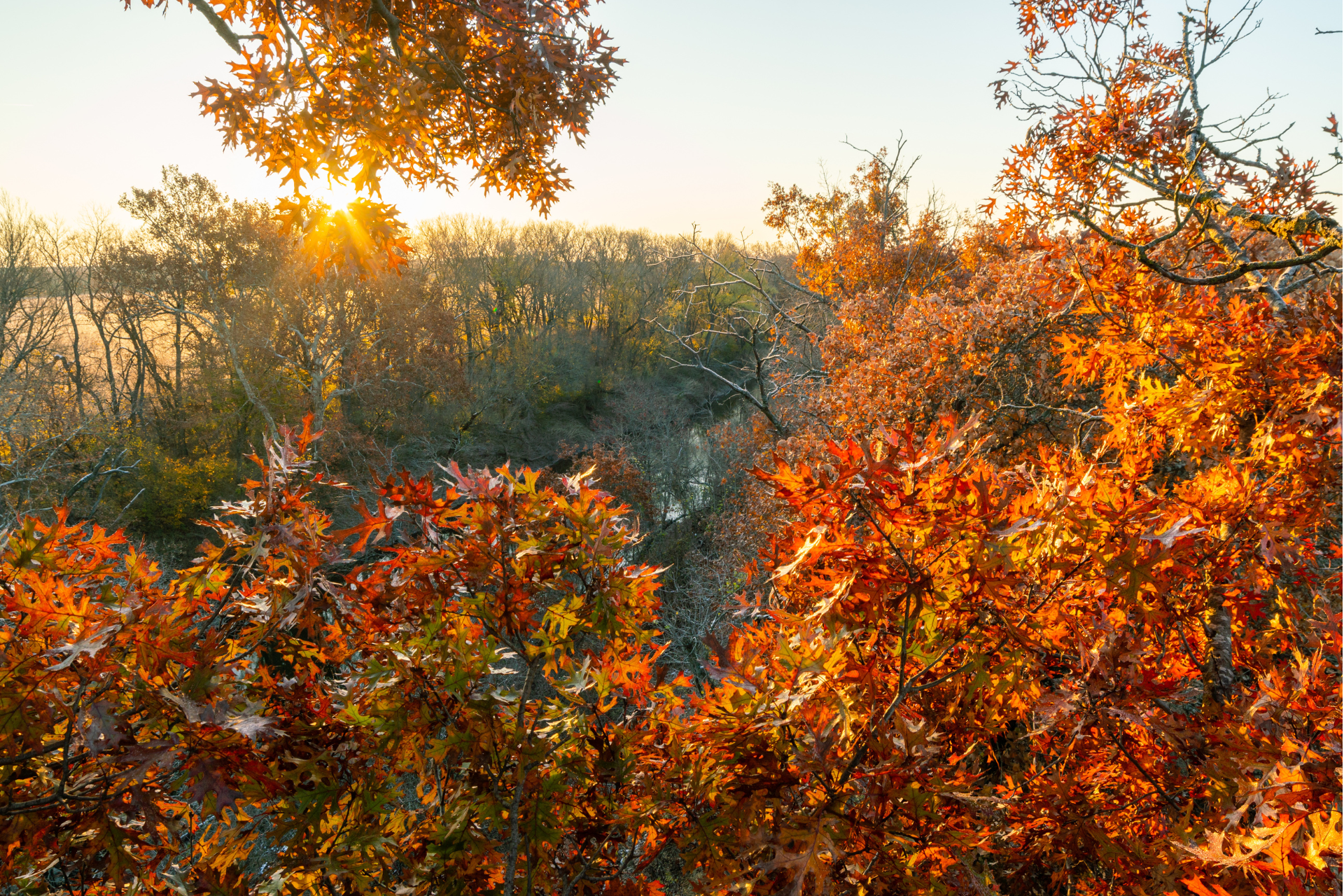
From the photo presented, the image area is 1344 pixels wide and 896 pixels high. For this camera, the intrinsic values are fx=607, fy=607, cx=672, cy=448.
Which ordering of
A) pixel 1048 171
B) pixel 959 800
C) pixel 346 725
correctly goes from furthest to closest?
pixel 1048 171, pixel 346 725, pixel 959 800

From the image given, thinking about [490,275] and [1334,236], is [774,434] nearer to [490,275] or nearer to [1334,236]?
[1334,236]

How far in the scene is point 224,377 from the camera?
17.2 m

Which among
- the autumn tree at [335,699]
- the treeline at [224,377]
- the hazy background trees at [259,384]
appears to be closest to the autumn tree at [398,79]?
the autumn tree at [335,699]

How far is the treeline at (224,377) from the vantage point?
1462 cm

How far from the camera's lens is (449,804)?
2.05 meters

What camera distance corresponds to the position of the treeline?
14.6 metres

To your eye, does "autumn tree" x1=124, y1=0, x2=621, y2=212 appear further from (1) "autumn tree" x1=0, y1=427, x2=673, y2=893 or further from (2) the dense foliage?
(1) "autumn tree" x1=0, y1=427, x2=673, y2=893

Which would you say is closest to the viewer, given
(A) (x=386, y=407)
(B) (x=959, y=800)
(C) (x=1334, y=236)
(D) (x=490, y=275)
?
(B) (x=959, y=800)

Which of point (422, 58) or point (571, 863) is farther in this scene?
point (422, 58)

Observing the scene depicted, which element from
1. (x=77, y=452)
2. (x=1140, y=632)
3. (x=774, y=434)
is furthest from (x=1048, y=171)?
(x=77, y=452)

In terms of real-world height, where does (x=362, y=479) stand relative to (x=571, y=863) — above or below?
below

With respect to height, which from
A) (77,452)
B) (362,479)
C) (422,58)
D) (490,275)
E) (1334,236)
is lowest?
(362,479)

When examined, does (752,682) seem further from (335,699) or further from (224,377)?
(224,377)

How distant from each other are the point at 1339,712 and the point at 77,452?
63.7 feet
